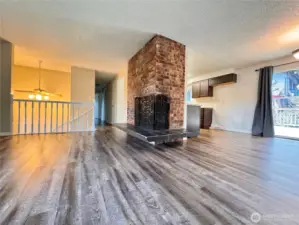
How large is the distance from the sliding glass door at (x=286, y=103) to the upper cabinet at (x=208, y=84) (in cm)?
131

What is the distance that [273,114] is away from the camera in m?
4.71

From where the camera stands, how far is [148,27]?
300 centimetres

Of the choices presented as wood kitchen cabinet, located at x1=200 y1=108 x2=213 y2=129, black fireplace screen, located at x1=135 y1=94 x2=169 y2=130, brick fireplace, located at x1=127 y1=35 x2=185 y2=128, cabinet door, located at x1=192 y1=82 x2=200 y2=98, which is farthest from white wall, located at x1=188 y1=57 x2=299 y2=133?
black fireplace screen, located at x1=135 y1=94 x2=169 y2=130

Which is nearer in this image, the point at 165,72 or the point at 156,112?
the point at 156,112

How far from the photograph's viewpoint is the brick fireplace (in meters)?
3.35

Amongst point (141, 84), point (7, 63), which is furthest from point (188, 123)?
point (7, 63)

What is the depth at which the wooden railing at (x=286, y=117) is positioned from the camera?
4473mm

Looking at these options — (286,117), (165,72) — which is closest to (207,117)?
(286,117)

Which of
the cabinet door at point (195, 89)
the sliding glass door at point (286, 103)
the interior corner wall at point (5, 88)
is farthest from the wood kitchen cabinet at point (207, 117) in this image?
the interior corner wall at point (5, 88)

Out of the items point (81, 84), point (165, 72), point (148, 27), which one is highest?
point (148, 27)

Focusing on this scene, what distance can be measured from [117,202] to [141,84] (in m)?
3.25

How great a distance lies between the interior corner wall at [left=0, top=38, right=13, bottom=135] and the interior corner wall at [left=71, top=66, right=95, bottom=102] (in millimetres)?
2149

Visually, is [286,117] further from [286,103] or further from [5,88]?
[5,88]

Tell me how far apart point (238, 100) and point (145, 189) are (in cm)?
558
